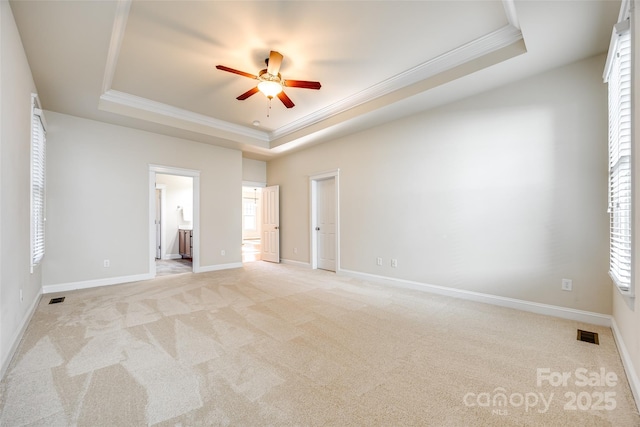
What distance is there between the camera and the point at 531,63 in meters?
2.96

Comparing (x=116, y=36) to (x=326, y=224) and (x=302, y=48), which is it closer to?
(x=302, y=48)

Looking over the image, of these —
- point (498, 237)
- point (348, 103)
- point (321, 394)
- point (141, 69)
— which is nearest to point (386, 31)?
point (348, 103)

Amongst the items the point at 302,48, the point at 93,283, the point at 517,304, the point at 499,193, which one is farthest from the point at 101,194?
the point at 517,304

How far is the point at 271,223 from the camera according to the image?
7.13m

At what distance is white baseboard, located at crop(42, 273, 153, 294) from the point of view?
4.07 m

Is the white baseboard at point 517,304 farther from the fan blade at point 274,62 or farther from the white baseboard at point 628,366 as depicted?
the fan blade at point 274,62

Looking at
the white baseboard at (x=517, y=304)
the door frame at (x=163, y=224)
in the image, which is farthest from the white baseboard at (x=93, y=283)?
the white baseboard at (x=517, y=304)

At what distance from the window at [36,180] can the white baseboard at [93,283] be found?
3.38 ft

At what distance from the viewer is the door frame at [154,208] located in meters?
5.03

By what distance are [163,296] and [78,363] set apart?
1835 mm

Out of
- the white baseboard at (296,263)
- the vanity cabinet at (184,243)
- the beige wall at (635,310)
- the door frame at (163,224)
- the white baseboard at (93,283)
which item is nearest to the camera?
the beige wall at (635,310)

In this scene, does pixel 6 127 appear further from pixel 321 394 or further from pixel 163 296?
pixel 321 394

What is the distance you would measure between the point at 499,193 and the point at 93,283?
6.18 metres

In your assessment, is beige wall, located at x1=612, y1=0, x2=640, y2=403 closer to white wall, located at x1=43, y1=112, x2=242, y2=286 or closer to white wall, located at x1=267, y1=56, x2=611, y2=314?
white wall, located at x1=267, y1=56, x2=611, y2=314
